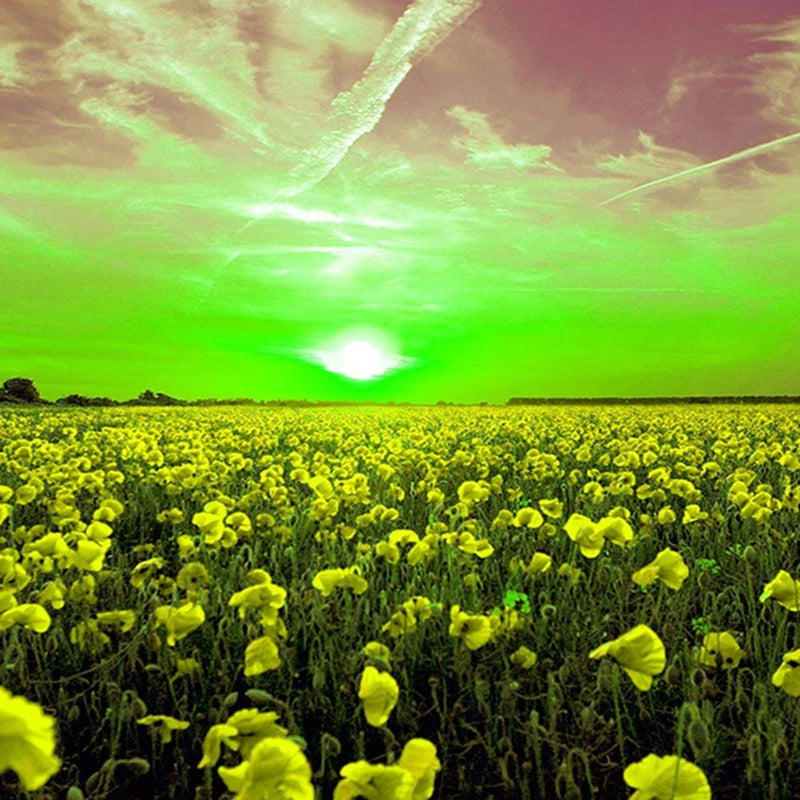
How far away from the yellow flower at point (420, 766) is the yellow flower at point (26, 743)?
2.17 feet

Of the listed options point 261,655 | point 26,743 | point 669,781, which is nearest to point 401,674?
point 261,655

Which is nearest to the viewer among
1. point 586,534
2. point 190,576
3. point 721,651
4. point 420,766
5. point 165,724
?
point 420,766

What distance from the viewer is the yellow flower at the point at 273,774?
1386mm

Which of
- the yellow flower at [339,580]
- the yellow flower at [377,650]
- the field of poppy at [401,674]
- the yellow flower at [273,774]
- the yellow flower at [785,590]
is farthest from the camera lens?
the yellow flower at [339,580]

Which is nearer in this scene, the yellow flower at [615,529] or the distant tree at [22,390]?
the yellow flower at [615,529]

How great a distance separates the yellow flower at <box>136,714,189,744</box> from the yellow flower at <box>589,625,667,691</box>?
48.4 inches

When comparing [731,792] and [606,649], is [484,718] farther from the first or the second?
[606,649]

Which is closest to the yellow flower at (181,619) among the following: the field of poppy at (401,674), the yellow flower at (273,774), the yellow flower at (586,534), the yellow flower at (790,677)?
the field of poppy at (401,674)

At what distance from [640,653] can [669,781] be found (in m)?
0.50

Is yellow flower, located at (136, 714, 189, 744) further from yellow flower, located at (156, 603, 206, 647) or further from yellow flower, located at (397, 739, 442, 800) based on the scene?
yellow flower, located at (397, 739, 442, 800)

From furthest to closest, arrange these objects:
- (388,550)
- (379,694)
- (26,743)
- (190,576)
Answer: (388,550) → (190,576) → (379,694) → (26,743)

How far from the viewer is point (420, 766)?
59.1 inches

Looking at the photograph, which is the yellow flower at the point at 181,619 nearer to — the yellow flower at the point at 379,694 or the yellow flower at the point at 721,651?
the yellow flower at the point at 379,694

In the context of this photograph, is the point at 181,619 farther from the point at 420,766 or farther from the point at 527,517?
the point at 527,517
